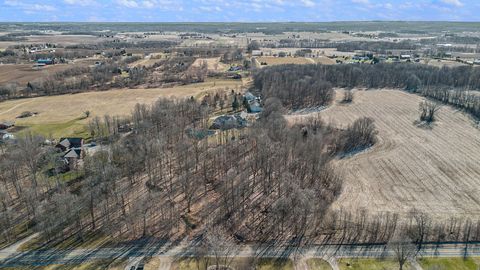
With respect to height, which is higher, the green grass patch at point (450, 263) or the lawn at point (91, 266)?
the green grass patch at point (450, 263)

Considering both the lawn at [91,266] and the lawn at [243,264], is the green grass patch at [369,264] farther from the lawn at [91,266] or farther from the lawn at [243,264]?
the lawn at [91,266]

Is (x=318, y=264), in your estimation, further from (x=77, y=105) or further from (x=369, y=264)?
(x=77, y=105)

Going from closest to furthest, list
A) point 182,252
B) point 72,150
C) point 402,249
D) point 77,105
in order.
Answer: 1. point 402,249
2. point 182,252
3. point 72,150
4. point 77,105

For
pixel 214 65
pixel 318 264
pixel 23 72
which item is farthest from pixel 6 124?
pixel 214 65

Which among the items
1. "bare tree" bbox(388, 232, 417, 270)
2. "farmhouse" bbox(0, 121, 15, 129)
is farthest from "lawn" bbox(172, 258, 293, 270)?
"farmhouse" bbox(0, 121, 15, 129)

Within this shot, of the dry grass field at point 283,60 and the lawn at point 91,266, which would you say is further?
the dry grass field at point 283,60

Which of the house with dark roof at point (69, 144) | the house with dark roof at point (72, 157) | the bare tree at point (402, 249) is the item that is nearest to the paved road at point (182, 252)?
the bare tree at point (402, 249)

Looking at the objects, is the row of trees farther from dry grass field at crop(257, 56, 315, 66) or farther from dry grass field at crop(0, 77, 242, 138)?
dry grass field at crop(257, 56, 315, 66)
